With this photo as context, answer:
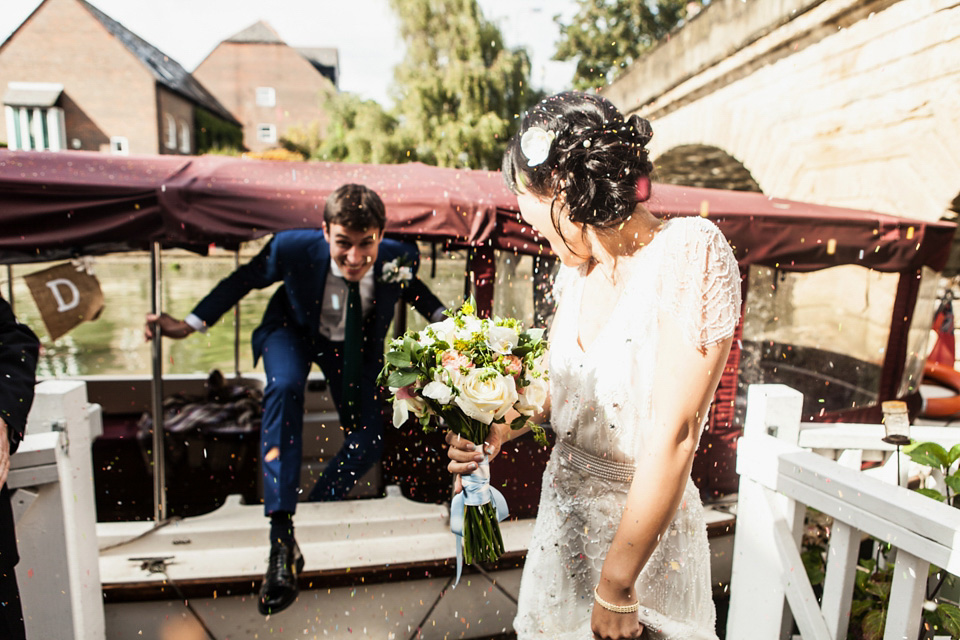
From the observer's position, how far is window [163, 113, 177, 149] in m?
33.7

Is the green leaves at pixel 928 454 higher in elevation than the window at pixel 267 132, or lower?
lower

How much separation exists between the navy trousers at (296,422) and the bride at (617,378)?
1.56 m

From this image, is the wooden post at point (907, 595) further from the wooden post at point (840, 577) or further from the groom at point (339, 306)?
the groom at point (339, 306)

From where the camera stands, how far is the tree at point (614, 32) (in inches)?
1088

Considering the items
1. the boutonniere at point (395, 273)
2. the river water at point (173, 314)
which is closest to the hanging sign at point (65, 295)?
the boutonniere at point (395, 273)

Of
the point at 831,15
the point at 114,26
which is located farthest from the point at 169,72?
the point at 831,15

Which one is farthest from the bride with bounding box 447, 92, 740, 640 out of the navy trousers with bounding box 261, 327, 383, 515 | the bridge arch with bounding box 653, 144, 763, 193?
the bridge arch with bounding box 653, 144, 763, 193

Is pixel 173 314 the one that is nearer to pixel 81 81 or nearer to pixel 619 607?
pixel 619 607

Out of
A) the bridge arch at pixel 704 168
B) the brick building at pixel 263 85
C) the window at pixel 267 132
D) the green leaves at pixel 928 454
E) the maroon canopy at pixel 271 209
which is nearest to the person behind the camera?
the green leaves at pixel 928 454

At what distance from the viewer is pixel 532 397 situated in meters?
1.54

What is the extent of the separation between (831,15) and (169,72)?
40.9 m

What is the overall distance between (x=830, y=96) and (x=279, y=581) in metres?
8.20

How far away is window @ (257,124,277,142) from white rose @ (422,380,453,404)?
161ft

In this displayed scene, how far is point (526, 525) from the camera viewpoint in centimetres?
396
